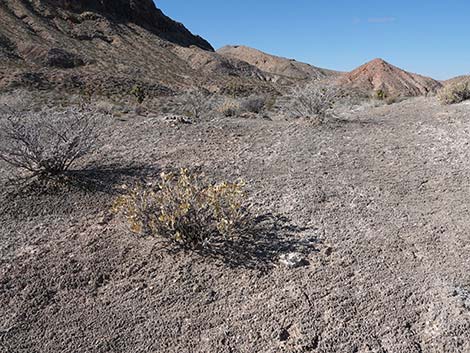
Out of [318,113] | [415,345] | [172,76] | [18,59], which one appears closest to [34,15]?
[18,59]

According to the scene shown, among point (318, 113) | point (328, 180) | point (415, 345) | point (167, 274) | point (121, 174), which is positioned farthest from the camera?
point (318, 113)

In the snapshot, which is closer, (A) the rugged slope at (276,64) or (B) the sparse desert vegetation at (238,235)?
(B) the sparse desert vegetation at (238,235)

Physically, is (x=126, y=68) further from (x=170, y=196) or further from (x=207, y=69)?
(x=170, y=196)

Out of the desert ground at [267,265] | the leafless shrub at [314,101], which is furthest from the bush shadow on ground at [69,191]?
the leafless shrub at [314,101]

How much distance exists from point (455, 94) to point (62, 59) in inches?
1202

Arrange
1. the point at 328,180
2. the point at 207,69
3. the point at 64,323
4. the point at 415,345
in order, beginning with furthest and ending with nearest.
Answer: the point at 207,69
the point at 328,180
the point at 64,323
the point at 415,345

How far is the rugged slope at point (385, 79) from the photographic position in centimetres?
3484

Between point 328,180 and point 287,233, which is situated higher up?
point 328,180

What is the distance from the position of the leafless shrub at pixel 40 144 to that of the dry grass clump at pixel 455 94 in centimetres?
790

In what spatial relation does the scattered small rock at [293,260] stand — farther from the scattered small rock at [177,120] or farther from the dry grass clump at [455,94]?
the dry grass clump at [455,94]

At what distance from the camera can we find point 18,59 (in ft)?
100

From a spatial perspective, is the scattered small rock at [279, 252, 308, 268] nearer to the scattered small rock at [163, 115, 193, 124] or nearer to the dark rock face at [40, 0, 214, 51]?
the scattered small rock at [163, 115, 193, 124]

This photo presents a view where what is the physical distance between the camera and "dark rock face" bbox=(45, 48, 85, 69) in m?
31.5

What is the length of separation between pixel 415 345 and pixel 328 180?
292 centimetres
